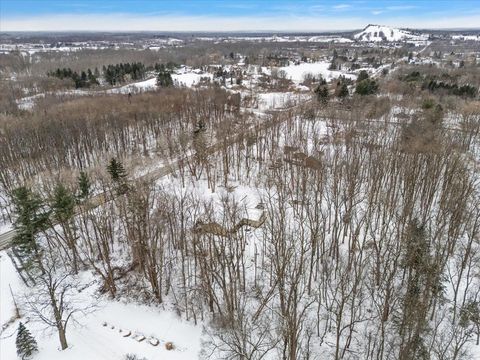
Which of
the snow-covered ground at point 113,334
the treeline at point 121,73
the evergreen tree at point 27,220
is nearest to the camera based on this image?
the snow-covered ground at point 113,334

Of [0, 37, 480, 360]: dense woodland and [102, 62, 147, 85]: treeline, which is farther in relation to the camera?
[102, 62, 147, 85]: treeline

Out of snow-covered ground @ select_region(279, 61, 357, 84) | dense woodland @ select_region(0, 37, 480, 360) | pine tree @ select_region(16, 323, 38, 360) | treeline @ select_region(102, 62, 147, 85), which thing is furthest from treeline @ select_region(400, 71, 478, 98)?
pine tree @ select_region(16, 323, 38, 360)

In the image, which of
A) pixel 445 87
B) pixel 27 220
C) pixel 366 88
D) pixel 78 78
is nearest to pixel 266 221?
pixel 27 220

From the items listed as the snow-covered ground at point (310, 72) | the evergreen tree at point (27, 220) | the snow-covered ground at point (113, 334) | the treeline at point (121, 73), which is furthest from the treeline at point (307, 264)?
the snow-covered ground at point (310, 72)

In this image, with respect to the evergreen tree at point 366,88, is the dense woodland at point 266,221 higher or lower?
lower

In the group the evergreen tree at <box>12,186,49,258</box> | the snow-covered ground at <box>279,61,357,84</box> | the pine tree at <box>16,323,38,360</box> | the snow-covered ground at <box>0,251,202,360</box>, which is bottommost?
the snow-covered ground at <box>0,251,202,360</box>

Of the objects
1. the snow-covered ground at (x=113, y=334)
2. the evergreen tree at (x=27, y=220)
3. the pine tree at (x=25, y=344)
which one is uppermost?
the evergreen tree at (x=27, y=220)

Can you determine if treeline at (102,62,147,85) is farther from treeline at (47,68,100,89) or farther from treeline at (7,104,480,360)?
treeline at (7,104,480,360)

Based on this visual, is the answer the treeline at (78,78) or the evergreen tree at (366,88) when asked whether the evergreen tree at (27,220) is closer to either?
the evergreen tree at (366,88)

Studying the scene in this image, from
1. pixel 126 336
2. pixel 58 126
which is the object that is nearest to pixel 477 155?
pixel 126 336
